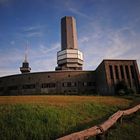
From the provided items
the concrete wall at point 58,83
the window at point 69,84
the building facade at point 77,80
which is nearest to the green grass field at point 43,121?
the building facade at point 77,80

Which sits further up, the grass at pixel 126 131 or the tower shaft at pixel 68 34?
the tower shaft at pixel 68 34

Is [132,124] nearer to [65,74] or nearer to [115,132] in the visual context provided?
[115,132]

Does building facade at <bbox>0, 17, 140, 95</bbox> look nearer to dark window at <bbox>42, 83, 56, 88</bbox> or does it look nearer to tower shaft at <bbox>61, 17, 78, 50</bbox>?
dark window at <bbox>42, 83, 56, 88</bbox>

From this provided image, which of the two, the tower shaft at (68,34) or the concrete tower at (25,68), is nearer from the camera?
the tower shaft at (68,34)

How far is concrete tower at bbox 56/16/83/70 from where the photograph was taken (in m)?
58.7

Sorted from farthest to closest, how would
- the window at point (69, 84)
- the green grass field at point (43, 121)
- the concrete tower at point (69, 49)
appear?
the concrete tower at point (69, 49) → the window at point (69, 84) → the green grass field at point (43, 121)

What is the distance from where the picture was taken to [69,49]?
5916 centimetres

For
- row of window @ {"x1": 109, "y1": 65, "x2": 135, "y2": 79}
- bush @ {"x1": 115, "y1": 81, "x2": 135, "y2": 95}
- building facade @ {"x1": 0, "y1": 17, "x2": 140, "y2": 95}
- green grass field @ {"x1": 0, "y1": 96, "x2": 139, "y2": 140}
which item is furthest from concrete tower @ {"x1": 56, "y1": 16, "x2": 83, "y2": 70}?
green grass field @ {"x1": 0, "y1": 96, "x2": 139, "y2": 140}

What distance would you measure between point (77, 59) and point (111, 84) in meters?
26.1

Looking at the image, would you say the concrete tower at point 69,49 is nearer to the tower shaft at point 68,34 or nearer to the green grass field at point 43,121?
the tower shaft at point 68,34

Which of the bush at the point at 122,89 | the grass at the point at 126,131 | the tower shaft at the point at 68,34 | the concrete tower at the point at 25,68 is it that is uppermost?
the tower shaft at the point at 68,34

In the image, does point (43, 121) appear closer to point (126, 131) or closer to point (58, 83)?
point (126, 131)

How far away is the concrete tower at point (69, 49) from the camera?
58.7 meters

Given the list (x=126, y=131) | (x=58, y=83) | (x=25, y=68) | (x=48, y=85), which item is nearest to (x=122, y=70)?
(x=58, y=83)
